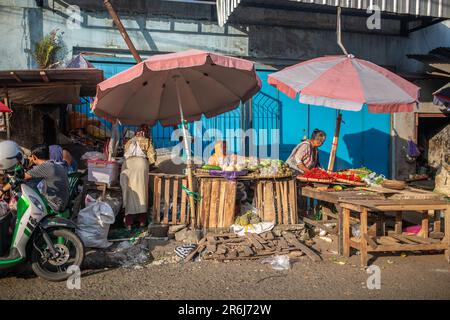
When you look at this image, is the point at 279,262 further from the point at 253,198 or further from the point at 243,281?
Result: the point at 253,198

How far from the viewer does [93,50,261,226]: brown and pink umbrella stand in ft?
20.7

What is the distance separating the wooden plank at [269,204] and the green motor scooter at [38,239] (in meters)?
2.95

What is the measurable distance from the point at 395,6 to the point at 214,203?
234 inches

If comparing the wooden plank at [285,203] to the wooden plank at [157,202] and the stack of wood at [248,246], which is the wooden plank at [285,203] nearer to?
the stack of wood at [248,246]

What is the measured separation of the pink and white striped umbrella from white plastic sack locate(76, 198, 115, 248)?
342 cm

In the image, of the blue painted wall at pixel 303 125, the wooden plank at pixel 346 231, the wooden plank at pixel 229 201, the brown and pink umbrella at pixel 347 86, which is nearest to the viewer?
the wooden plank at pixel 346 231

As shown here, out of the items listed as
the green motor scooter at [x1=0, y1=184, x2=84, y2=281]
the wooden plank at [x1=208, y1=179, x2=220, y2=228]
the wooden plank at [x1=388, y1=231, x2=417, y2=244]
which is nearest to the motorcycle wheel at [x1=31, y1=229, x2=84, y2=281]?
the green motor scooter at [x1=0, y1=184, x2=84, y2=281]

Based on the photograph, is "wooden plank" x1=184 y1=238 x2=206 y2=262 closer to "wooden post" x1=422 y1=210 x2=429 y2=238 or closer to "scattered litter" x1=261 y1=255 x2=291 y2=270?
"scattered litter" x1=261 y1=255 x2=291 y2=270

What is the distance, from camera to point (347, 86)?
637 cm

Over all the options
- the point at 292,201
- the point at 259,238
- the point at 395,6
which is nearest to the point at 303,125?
the point at 395,6

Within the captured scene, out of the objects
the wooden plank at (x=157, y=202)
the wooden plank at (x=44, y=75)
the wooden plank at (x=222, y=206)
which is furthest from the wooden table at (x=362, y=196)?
the wooden plank at (x=44, y=75)

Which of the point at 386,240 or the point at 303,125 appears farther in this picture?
the point at 303,125

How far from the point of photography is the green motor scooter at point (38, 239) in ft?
15.0

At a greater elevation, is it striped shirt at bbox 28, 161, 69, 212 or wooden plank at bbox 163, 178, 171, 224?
striped shirt at bbox 28, 161, 69, 212
